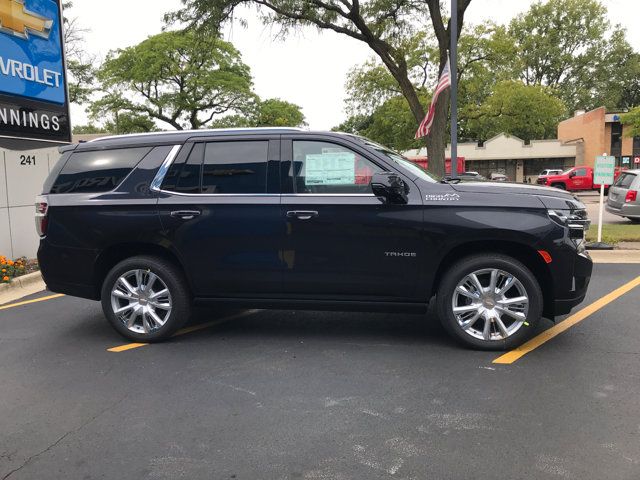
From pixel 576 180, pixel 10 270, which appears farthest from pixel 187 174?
pixel 576 180

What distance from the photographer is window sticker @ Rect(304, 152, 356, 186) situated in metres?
4.64

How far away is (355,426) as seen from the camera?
333 centimetres

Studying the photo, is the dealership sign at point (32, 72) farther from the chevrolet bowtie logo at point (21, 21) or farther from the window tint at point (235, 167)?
the window tint at point (235, 167)

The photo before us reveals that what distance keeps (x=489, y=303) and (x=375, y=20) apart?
51.3 ft

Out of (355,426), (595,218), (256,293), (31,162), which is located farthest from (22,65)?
(595,218)

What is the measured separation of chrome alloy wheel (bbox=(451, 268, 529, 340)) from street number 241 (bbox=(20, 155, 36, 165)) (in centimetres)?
837

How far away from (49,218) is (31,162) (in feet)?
17.9

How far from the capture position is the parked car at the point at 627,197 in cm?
1314

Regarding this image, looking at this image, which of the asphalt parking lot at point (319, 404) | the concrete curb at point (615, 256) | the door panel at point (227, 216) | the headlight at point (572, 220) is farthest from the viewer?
the concrete curb at point (615, 256)

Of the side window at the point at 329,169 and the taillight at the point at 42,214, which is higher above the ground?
the side window at the point at 329,169

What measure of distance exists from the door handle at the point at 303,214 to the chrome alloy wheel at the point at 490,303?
1.37 metres

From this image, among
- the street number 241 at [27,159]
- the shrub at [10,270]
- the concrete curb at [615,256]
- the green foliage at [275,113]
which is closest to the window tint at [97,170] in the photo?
the shrub at [10,270]

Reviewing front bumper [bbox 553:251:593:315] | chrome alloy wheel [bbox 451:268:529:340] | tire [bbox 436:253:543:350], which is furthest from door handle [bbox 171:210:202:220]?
front bumper [bbox 553:251:593:315]

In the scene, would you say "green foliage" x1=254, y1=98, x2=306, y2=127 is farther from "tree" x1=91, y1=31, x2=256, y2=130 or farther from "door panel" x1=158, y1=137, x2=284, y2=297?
"door panel" x1=158, y1=137, x2=284, y2=297
